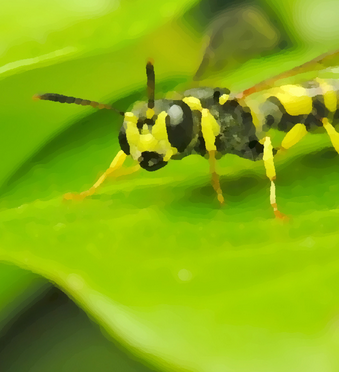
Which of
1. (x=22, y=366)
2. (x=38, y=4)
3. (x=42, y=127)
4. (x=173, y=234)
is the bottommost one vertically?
(x=22, y=366)

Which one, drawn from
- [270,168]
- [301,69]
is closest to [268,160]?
[270,168]

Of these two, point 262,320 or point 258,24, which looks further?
point 258,24

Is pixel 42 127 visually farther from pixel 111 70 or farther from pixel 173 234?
pixel 173 234

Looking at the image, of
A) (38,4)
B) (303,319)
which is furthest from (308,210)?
(38,4)

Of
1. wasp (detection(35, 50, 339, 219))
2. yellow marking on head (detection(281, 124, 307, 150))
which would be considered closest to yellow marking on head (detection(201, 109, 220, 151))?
wasp (detection(35, 50, 339, 219))

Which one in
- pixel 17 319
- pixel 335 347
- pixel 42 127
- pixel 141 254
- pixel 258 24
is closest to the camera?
pixel 335 347
